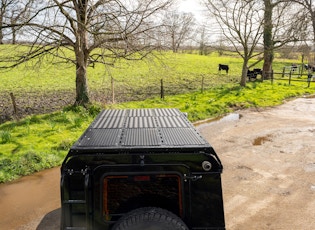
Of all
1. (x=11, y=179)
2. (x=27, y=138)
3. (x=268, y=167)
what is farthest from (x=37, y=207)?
(x=268, y=167)

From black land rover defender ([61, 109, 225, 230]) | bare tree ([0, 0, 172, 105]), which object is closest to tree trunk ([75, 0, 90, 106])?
bare tree ([0, 0, 172, 105])

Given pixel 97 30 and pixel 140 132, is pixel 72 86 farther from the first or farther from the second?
pixel 140 132

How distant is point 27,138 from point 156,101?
7.73m

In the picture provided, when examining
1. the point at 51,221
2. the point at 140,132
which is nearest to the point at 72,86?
the point at 51,221

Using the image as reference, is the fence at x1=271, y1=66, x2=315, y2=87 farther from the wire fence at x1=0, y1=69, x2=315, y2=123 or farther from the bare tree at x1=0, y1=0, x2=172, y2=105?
the bare tree at x1=0, y1=0, x2=172, y2=105

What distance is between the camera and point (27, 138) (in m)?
9.34

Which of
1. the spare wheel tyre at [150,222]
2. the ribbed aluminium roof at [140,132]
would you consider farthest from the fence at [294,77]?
the spare wheel tyre at [150,222]

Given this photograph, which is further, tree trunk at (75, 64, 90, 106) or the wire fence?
the wire fence

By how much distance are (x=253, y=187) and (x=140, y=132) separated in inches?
143

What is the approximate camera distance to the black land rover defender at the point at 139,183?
321 cm

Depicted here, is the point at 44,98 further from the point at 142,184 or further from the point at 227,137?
the point at 142,184

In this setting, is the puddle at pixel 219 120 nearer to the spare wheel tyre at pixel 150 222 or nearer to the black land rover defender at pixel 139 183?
the black land rover defender at pixel 139 183

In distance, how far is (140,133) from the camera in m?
3.98

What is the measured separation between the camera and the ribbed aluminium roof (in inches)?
134
